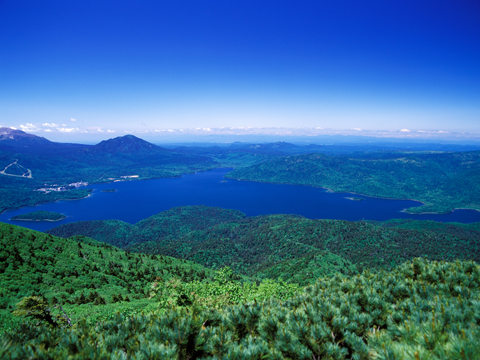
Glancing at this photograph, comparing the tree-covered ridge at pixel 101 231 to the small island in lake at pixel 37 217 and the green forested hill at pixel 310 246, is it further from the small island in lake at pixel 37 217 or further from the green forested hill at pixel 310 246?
the small island in lake at pixel 37 217

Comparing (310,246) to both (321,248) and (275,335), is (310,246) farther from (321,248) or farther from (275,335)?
(275,335)

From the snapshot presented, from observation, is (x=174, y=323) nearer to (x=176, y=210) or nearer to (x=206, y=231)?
(x=206, y=231)

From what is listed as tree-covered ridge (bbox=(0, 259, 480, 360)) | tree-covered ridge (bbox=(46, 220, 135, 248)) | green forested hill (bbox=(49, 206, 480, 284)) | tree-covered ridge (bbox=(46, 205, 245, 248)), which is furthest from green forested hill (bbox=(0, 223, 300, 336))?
tree-covered ridge (bbox=(46, 220, 135, 248))

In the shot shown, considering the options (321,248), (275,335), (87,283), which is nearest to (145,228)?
(321,248)

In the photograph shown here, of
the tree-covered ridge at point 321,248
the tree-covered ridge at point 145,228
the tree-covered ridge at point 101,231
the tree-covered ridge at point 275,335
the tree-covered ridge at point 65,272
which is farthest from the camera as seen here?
the tree-covered ridge at point 145,228

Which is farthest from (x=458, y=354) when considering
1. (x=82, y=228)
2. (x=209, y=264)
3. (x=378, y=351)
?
(x=82, y=228)

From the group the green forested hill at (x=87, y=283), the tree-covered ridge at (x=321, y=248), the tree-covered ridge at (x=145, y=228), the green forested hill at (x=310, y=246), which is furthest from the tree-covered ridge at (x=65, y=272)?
the tree-covered ridge at (x=145, y=228)

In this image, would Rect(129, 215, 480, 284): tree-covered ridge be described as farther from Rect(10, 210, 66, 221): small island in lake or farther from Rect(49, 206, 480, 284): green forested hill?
Rect(10, 210, 66, 221): small island in lake
